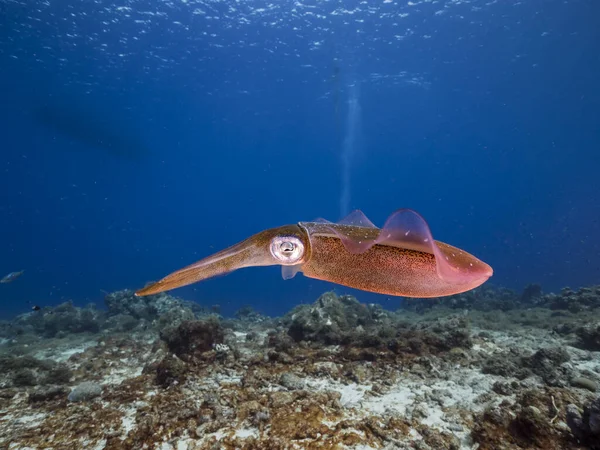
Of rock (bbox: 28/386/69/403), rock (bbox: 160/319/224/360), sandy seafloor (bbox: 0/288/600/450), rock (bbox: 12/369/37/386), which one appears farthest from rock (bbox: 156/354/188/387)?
rock (bbox: 12/369/37/386)

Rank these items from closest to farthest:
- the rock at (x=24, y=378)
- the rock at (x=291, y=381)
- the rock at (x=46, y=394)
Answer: the rock at (x=291, y=381)
the rock at (x=46, y=394)
the rock at (x=24, y=378)

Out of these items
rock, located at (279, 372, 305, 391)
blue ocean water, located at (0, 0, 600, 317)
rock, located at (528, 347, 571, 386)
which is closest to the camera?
→ rock, located at (279, 372, 305, 391)

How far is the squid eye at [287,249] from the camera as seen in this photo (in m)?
1.06

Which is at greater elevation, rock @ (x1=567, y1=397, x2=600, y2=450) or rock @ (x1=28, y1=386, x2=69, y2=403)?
rock @ (x1=567, y1=397, x2=600, y2=450)

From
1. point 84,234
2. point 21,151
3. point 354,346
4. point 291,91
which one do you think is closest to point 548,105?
point 291,91

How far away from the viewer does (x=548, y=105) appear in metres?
51.9

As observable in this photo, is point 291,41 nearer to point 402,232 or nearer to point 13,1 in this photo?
point 13,1

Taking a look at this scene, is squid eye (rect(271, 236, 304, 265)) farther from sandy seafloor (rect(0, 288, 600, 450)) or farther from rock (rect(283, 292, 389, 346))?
rock (rect(283, 292, 389, 346))

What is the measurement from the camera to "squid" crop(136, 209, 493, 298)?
3.13 feet

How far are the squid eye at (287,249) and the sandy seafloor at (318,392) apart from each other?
8.96ft

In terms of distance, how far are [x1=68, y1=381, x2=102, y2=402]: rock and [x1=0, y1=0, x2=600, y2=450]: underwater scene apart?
1.0 inches

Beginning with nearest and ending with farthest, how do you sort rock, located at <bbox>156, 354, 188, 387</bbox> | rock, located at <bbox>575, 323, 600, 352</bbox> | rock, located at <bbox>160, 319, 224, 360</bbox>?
rock, located at <bbox>156, 354, 188, 387</bbox>
rock, located at <bbox>160, 319, 224, 360</bbox>
rock, located at <bbox>575, 323, 600, 352</bbox>

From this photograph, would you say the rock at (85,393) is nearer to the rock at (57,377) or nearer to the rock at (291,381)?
the rock at (57,377)

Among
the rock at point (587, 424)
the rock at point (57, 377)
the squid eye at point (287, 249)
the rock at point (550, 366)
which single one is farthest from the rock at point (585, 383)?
the rock at point (57, 377)
